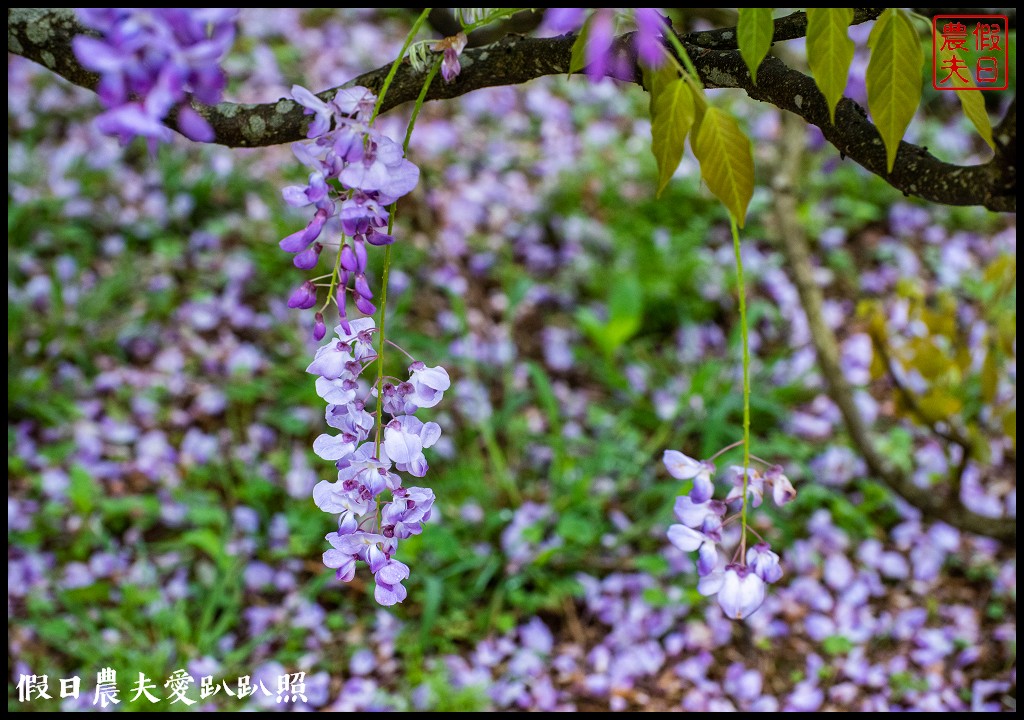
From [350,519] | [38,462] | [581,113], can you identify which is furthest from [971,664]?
[581,113]

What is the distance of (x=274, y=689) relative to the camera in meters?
1.90

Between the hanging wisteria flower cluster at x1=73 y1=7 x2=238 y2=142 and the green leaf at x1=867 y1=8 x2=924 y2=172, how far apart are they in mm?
526

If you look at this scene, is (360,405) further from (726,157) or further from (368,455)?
(726,157)

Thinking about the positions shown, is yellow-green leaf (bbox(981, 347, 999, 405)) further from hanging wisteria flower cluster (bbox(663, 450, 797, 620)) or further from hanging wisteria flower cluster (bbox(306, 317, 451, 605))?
hanging wisteria flower cluster (bbox(306, 317, 451, 605))

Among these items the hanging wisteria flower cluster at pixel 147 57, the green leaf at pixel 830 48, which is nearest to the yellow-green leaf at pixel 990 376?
the green leaf at pixel 830 48

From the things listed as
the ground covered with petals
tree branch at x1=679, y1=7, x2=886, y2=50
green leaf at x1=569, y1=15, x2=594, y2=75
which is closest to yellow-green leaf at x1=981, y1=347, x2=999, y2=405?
the ground covered with petals

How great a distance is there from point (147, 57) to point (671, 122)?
39 centimetres

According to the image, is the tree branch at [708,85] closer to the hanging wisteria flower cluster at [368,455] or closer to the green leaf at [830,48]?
the green leaf at [830,48]

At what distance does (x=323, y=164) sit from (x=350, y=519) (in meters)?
0.31

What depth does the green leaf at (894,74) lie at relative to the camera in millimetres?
789

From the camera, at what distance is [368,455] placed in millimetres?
832

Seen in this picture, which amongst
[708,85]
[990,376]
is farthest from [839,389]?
[708,85]

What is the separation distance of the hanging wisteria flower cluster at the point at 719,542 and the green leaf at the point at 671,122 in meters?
0.26

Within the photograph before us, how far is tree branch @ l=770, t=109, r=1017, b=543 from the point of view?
193 cm
